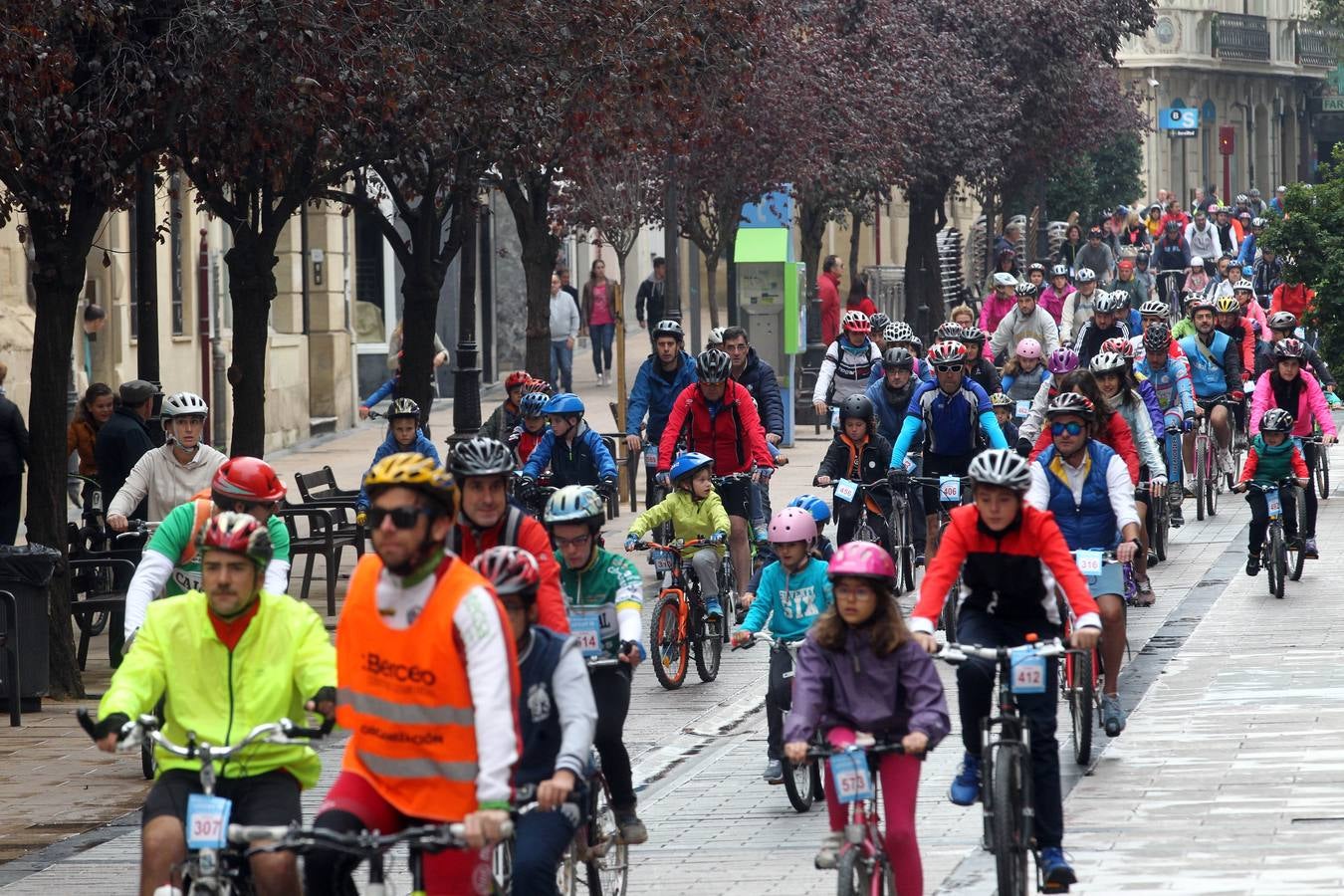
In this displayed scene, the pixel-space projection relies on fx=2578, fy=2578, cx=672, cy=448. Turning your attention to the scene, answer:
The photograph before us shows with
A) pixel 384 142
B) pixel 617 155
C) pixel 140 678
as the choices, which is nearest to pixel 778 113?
pixel 617 155

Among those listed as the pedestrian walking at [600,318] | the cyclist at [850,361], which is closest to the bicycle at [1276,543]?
the cyclist at [850,361]

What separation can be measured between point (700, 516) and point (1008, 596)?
202 inches

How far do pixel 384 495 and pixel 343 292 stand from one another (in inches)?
1004

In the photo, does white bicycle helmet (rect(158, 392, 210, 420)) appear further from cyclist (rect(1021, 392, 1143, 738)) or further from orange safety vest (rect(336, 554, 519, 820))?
orange safety vest (rect(336, 554, 519, 820))

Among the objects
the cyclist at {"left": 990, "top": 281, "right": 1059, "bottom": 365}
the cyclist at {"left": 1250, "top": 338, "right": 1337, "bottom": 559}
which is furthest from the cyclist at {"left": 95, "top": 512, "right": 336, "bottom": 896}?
the cyclist at {"left": 990, "top": 281, "right": 1059, "bottom": 365}

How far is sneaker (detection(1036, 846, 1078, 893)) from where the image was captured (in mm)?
7977

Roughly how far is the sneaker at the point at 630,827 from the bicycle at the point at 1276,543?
877cm

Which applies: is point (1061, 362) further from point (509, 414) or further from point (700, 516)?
point (509, 414)

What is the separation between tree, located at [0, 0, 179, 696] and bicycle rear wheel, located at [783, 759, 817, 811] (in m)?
4.65

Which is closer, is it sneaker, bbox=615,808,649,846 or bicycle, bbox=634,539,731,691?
sneaker, bbox=615,808,649,846

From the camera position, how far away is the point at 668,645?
13500mm

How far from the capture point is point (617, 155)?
19141 mm

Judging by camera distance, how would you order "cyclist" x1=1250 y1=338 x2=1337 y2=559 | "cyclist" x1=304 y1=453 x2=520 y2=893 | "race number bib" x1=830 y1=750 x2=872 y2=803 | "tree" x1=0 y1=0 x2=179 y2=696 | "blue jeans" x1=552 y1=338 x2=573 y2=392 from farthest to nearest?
"blue jeans" x1=552 y1=338 x2=573 y2=392
"cyclist" x1=1250 y1=338 x2=1337 y2=559
"tree" x1=0 y1=0 x2=179 y2=696
"race number bib" x1=830 y1=750 x2=872 y2=803
"cyclist" x1=304 y1=453 x2=520 y2=893

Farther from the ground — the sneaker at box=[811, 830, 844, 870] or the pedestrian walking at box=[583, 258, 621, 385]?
the pedestrian walking at box=[583, 258, 621, 385]
